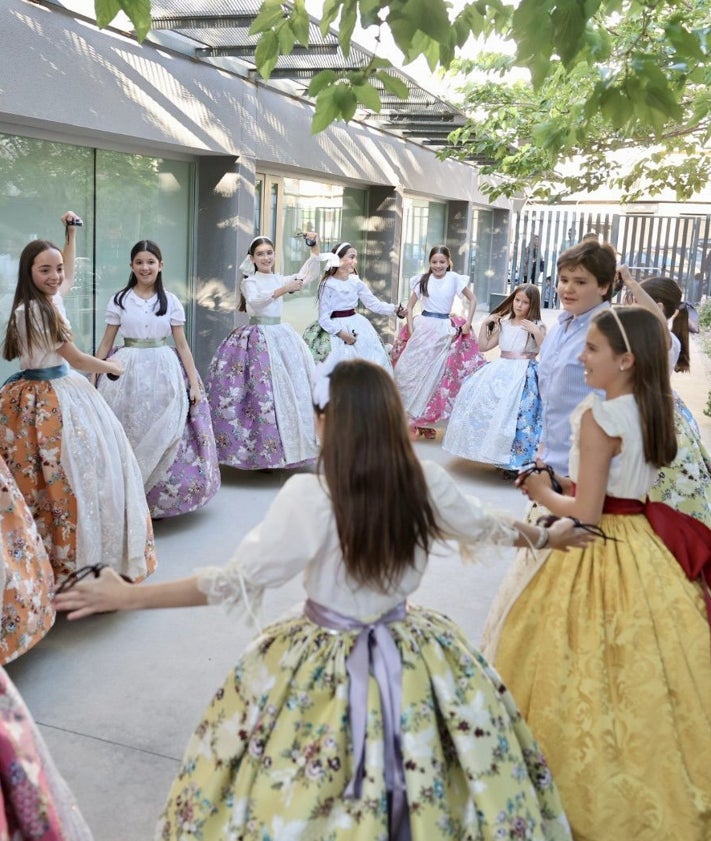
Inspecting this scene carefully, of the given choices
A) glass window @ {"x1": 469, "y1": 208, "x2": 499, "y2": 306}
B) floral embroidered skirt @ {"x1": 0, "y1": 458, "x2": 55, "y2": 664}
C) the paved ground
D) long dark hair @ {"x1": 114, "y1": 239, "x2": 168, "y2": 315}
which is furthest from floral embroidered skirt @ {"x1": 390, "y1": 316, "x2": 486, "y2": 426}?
glass window @ {"x1": 469, "y1": 208, "x2": 499, "y2": 306}

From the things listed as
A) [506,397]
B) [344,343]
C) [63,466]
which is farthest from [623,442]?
[344,343]

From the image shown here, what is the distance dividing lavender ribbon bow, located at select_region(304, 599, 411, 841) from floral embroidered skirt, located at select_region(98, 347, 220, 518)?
3287mm

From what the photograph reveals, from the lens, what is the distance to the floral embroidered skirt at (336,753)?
6.38 feet

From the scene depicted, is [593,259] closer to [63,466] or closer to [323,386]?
[323,386]

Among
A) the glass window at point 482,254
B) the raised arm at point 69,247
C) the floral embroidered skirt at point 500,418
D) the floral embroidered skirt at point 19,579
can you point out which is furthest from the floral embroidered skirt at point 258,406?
the glass window at point 482,254

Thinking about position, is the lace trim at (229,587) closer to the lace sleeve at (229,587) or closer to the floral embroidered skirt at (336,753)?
the lace sleeve at (229,587)

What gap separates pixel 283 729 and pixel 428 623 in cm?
41

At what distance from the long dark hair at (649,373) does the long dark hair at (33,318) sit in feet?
7.67

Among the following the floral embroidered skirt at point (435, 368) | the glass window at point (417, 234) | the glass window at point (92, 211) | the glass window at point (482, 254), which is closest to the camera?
the glass window at point (92, 211)

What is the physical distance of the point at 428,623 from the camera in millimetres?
2188

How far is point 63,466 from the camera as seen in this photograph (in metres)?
4.07

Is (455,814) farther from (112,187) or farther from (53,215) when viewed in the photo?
(112,187)

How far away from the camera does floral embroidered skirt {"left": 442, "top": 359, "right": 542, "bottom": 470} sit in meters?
6.67

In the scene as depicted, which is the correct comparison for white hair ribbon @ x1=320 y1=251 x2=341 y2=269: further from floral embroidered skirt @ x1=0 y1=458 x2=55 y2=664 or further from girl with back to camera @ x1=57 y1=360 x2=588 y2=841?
girl with back to camera @ x1=57 y1=360 x2=588 y2=841
